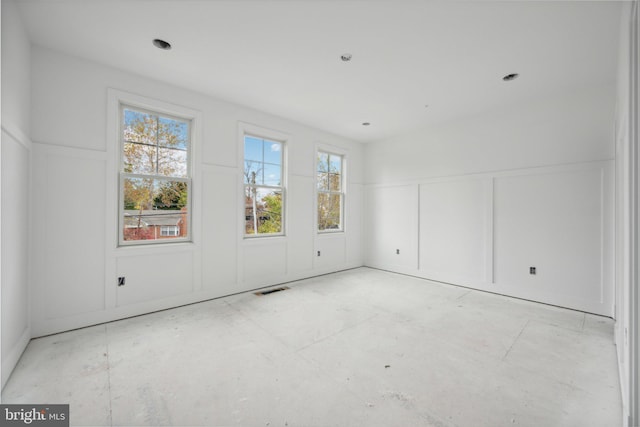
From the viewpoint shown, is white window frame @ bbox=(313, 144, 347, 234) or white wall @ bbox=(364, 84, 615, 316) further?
white window frame @ bbox=(313, 144, 347, 234)

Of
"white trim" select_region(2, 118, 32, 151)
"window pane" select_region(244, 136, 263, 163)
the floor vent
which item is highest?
"window pane" select_region(244, 136, 263, 163)

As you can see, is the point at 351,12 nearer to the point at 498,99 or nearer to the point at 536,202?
the point at 498,99

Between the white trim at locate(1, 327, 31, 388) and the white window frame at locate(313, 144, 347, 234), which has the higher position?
the white window frame at locate(313, 144, 347, 234)

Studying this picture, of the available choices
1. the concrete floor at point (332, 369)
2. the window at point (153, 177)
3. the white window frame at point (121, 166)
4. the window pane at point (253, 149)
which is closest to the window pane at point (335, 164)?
the window pane at point (253, 149)

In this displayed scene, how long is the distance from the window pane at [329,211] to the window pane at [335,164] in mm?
534

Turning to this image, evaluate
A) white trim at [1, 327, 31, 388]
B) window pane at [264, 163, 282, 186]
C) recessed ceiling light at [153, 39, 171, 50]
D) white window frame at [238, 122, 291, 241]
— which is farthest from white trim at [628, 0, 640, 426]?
window pane at [264, 163, 282, 186]

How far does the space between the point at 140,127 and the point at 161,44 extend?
1.14 m

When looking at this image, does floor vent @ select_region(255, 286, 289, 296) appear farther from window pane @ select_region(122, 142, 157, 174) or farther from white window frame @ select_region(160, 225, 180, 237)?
window pane @ select_region(122, 142, 157, 174)

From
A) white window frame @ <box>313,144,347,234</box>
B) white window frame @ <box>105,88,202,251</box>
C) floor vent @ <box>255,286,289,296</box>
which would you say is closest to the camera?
white window frame @ <box>105,88,202,251</box>

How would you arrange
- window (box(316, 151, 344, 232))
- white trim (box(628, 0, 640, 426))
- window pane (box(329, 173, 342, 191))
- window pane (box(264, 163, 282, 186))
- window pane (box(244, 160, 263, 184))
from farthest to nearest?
window pane (box(329, 173, 342, 191))
window (box(316, 151, 344, 232))
window pane (box(264, 163, 282, 186))
window pane (box(244, 160, 263, 184))
white trim (box(628, 0, 640, 426))

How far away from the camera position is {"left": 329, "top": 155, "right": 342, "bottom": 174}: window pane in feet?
18.7

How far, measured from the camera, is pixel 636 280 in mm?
1322

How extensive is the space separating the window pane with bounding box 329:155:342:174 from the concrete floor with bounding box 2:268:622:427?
122 inches

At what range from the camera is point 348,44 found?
2.63 meters
